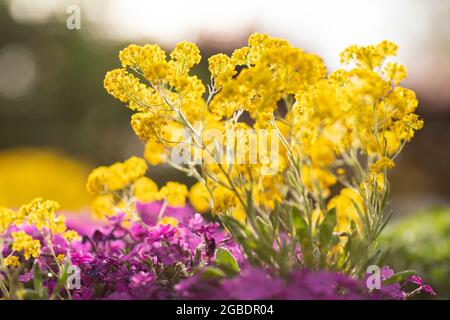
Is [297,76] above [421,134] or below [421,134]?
below

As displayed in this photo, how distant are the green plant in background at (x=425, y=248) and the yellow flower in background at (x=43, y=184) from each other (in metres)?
5.82

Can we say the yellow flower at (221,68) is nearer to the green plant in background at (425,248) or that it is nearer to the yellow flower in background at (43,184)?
the green plant in background at (425,248)

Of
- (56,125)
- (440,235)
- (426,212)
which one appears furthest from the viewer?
(56,125)

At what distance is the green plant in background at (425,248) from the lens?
4.53 m

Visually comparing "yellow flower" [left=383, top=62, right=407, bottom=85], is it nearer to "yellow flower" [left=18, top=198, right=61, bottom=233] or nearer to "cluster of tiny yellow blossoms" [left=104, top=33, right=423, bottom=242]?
"cluster of tiny yellow blossoms" [left=104, top=33, right=423, bottom=242]

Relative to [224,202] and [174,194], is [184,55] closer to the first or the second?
[224,202]

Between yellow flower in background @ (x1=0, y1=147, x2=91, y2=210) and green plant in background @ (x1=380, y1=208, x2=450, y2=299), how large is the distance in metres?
5.82

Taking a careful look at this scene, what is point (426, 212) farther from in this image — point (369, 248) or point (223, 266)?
point (223, 266)

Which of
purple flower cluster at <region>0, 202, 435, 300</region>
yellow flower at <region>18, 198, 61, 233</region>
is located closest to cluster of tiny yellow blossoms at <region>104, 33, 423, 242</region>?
purple flower cluster at <region>0, 202, 435, 300</region>

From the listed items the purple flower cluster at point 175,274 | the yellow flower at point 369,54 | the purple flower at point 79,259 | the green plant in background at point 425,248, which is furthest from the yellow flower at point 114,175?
the green plant in background at point 425,248

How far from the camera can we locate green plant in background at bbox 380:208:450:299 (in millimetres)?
4531
